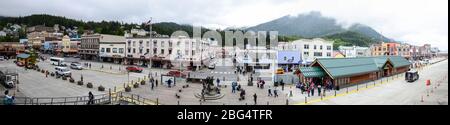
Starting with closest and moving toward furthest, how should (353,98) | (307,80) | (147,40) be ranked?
(353,98) < (307,80) < (147,40)

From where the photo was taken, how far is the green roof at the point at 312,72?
25459 millimetres

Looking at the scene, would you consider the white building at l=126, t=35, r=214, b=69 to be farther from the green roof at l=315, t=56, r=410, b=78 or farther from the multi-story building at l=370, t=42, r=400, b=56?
the multi-story building at l=370, t=42, r=400, b=56

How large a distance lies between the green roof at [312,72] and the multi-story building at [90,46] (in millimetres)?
38981

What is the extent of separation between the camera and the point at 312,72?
85.1 feet

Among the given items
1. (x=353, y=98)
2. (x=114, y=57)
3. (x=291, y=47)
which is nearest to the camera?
(x=353, y=98)

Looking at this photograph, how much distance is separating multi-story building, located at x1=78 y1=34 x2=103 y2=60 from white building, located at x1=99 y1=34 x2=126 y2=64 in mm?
1168

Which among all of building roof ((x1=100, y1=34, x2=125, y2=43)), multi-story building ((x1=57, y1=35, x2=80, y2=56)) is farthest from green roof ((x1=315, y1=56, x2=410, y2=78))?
multi-story building ((x1=57, y1=35, x2=80, y2=56))

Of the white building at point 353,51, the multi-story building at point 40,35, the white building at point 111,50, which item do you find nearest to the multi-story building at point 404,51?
the white building at point 353,51

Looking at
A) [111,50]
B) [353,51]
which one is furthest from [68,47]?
[353,51]

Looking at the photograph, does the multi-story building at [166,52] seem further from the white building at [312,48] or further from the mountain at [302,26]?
the mountain at [302,26]
